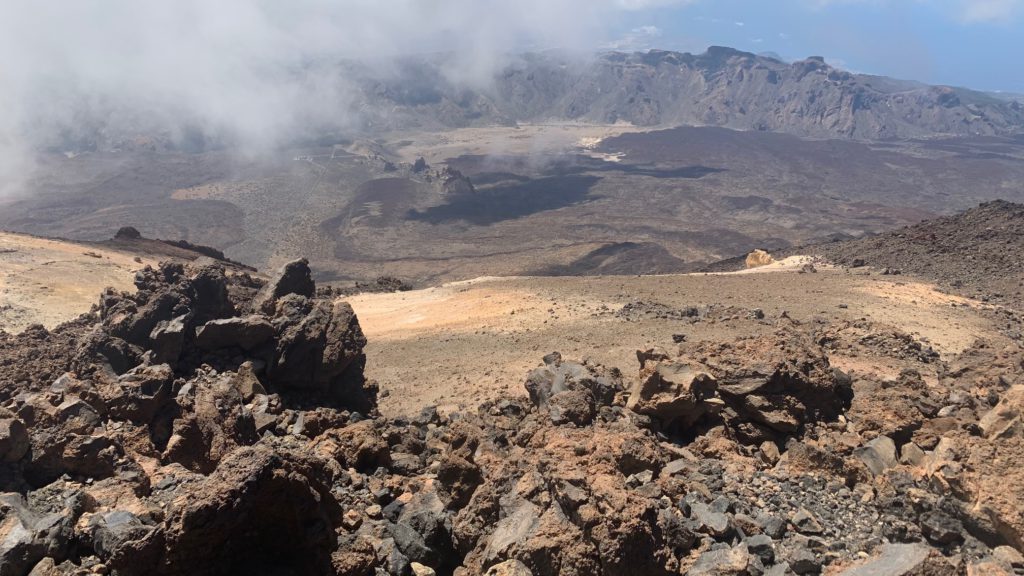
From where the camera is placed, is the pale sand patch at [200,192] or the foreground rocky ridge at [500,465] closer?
the foreground rocky ridge at [500,465]

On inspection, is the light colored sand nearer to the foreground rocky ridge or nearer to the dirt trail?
the foreground rocky ridge

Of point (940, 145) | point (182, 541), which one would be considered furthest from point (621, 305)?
point (940, 145)

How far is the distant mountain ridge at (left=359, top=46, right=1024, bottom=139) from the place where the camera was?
137m

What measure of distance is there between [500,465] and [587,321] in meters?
9.91

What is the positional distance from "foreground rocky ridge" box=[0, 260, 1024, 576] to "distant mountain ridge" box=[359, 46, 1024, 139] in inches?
5378

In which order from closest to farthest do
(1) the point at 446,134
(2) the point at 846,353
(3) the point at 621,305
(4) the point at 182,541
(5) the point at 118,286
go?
(4) the point at 182,541
(2) the point at 846,353
(3) the point at 621,305
(5) the point at 118,286
(1) the point at 446,134

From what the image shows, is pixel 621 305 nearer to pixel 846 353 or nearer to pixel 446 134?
pixel 846 353

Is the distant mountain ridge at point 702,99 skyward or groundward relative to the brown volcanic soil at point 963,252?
skyward

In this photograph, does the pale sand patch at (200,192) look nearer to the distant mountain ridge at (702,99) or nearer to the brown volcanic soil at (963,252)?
the distant mountain ridge at (702,99)

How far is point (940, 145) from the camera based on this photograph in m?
115

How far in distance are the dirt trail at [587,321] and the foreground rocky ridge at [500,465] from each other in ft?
6.74

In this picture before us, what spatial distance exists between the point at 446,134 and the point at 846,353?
13024cm

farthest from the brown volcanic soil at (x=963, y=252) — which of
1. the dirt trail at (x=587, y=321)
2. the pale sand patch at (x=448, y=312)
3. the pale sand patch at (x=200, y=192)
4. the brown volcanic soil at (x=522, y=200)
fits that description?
the pale sand patch at (x=200, y=192)

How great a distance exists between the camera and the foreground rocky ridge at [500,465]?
14.9 feet
